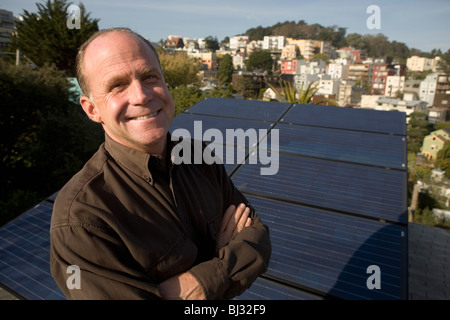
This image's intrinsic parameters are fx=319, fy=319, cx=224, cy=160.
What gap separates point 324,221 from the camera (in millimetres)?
4781

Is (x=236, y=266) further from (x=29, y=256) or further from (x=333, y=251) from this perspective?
(x=29, y=256)

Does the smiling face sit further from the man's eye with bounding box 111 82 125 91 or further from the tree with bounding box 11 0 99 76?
Result: the tree with bounding box 11 0 99 76

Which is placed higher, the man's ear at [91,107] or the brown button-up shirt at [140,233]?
the man's ear at [91,107]

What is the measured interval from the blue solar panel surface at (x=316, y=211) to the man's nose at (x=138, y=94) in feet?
9.14

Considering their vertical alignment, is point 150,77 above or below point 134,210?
above

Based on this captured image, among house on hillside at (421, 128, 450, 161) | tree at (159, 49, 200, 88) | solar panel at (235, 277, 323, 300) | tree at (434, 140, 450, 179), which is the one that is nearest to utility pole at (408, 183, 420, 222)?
solar panel at (235, 277, 323, 300)

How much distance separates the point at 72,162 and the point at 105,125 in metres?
13.5

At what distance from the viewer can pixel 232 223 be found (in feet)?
7.61

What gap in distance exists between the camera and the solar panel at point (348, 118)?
25.7 feet

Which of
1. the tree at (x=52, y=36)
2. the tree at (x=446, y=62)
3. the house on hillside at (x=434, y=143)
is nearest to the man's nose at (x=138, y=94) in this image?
the tree at (x=52, y=36)

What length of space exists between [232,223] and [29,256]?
3.88m

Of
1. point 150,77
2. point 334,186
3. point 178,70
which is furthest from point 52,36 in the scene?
point 150,77

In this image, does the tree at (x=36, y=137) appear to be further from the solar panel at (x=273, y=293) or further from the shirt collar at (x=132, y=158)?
the shirt collar at (x=132, y=158)
